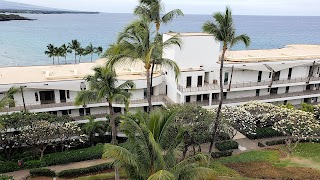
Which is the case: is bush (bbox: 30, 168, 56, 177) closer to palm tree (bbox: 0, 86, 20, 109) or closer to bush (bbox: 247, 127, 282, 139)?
palm tree (bbox: 0, 86, 20, 109)

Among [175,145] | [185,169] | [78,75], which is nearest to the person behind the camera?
[185,169]

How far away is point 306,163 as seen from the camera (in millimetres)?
29078

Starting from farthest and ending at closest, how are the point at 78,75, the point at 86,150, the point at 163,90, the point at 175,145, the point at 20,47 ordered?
the point at 20,47 → the point at 163,90 → the point at 78,75 → the point at 86,150 → the point at 175,145

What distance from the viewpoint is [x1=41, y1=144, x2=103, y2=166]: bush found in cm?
2911

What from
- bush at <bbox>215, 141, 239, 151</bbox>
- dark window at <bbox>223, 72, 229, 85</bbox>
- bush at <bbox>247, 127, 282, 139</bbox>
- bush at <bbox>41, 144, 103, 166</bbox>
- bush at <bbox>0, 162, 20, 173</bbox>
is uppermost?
dark window at <bbox>223, 72, 229, 85</bbox>

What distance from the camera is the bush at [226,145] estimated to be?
32188 millimetres

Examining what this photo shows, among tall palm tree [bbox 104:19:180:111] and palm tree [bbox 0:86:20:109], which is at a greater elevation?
tall palm tree [bbox 104:19:180:111]

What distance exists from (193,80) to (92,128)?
14099 mm

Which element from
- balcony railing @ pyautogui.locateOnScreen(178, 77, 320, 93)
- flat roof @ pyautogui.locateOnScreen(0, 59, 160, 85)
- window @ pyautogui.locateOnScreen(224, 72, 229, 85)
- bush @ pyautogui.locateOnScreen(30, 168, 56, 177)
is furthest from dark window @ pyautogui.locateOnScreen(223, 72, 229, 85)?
bush @ pyautogui.locateOnScreen(30, 168, 56, 177)

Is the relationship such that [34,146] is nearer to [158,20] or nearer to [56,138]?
[56,138]

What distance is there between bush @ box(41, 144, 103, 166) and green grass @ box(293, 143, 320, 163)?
68.1ft

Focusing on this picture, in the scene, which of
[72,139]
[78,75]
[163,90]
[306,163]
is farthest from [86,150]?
[306,163]

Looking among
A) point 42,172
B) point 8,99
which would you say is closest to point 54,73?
point 8,99

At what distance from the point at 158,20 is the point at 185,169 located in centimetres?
1408
